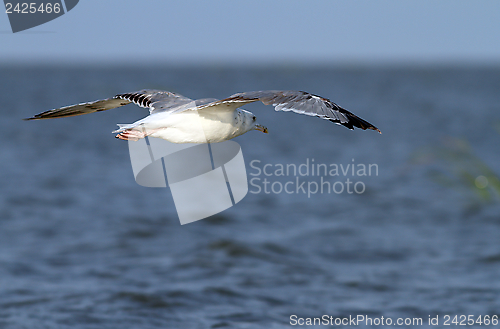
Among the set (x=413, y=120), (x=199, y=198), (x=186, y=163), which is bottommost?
(x=413, y=120)

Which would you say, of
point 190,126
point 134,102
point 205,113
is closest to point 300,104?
point 205,113

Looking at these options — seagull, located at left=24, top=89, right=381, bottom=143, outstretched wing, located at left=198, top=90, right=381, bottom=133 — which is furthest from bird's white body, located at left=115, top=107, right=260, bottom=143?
outstretched wing, located at left=198, top=90, right=381, bottom=133

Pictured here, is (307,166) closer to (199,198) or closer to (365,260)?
→ (199,198)

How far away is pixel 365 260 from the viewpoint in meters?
12.7

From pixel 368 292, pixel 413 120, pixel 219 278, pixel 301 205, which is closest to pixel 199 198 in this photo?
pixel 301 205

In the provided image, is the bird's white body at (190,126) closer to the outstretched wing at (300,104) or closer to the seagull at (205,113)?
the seagull at (205,113)

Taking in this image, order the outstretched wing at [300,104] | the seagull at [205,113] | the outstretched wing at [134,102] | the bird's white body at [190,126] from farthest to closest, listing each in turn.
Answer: the outstretched wing at [134,102], the bird's white body at [190,126], the seagull at [205,113], the outstretched wing at [300,104]

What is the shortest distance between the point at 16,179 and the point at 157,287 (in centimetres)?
1107

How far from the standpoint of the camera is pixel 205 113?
503cm

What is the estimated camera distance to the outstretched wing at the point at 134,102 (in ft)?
17.8

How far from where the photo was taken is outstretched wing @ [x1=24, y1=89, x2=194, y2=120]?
5.43 metres

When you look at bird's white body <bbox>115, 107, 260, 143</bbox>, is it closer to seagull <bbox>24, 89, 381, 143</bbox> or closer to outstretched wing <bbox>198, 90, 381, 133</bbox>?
seagull <bbox>24, 89, 381, 143</bbox>

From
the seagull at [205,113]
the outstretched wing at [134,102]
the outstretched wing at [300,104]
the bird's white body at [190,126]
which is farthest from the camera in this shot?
the outstretched wing at [134,102]

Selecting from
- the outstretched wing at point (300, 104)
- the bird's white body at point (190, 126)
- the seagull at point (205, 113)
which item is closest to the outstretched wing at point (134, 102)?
the seagull at point (205, 113)
